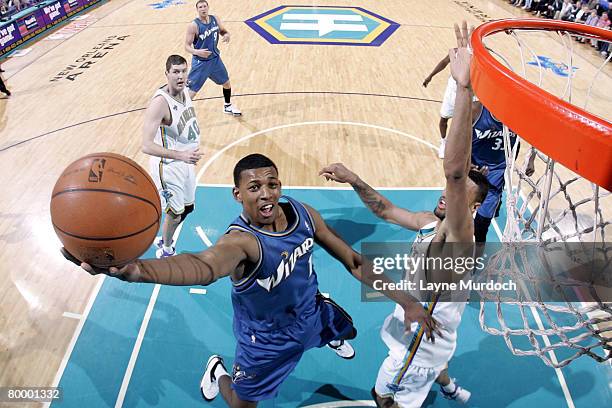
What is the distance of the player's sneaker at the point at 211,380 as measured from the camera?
2.91 m

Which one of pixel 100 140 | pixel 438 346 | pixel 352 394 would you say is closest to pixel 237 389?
pixel 352 394

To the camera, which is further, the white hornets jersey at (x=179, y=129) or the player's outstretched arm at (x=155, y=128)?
the white hornets jersey at (x=179, y=129)

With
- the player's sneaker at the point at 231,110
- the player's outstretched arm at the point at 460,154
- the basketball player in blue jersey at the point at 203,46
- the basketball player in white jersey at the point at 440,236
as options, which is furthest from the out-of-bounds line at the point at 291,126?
the player's outstretched arm at the point at 460,154

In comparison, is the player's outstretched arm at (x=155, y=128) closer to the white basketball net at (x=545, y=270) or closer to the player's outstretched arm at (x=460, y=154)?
Result: the player's outstretched arm at (x=460, y=154)

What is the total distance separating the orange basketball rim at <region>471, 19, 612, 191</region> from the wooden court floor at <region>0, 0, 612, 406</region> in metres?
3.51

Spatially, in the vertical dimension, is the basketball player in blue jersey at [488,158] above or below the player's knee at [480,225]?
above

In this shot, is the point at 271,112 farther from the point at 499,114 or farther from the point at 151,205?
the point at 499,114

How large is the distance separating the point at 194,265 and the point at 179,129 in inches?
90.7

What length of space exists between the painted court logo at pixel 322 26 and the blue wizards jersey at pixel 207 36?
14.3 ft

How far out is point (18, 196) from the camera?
506 centimetres

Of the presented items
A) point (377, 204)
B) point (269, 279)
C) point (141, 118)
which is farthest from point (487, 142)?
point (141, 118)

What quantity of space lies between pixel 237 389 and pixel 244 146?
4066 millimetres

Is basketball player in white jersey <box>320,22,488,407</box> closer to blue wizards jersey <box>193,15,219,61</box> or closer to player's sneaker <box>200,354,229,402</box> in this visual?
player's sneaker <box>200,354,229,402</box>

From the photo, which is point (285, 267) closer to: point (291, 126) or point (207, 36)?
point (291, 126)
